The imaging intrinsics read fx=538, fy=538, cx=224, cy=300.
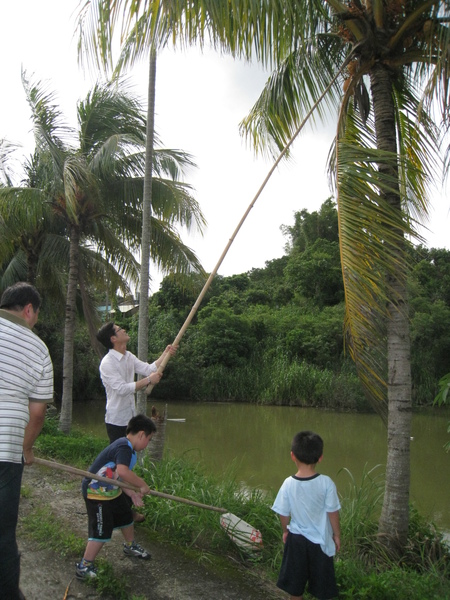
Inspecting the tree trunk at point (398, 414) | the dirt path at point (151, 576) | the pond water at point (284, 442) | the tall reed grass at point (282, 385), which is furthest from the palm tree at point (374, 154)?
the tall reed grass at point (282, 385)

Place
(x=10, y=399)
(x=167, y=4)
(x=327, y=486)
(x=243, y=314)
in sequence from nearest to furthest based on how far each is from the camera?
(x=10, y=399)
(x=327, y=486)
(x=167, y=4)
(x=243, y=314)

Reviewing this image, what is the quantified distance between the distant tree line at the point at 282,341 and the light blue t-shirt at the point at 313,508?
15.4 meters

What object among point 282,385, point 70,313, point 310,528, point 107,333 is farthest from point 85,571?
point 282,385

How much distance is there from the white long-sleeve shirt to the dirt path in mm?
961

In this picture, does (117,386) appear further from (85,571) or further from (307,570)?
(307,570)

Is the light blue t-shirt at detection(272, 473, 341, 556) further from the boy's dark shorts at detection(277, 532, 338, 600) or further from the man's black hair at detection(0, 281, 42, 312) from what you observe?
the man's black hair at detection(0, 281, 42, 312)

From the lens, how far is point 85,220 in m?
11.4

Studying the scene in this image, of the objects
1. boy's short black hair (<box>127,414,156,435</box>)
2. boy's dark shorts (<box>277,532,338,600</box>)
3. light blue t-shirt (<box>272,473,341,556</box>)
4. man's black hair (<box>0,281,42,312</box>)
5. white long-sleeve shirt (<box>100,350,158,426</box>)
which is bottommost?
boy's dark shorts (<box>277,532,338,600</box>)

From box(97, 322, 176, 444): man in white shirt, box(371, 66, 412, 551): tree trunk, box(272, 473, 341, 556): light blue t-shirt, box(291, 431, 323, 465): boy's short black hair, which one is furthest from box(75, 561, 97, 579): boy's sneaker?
box(371, 66, 412, 551): tree trunk

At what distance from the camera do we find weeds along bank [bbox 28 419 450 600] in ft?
11.6

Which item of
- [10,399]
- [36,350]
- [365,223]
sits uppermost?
[365,223]

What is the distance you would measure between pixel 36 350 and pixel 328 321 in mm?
23068

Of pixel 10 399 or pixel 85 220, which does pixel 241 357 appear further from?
pixel 10 399

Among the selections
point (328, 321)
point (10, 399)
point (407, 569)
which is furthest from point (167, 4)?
point (328, 321)
